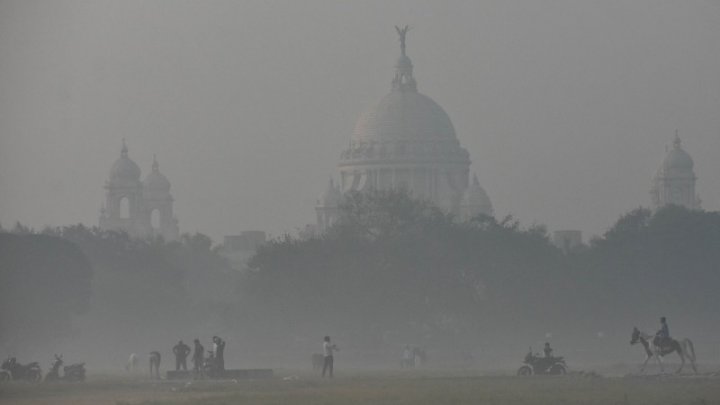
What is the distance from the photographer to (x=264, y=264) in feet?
486

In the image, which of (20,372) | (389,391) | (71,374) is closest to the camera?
(389,391)

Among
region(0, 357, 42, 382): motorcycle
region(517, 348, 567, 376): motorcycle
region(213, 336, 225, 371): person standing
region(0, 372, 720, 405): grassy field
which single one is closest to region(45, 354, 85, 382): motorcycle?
region(0, 357, 42, 382): motorcycle

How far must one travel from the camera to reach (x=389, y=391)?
7106 centimetres

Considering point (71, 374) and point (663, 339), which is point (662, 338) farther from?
point (71, 374)

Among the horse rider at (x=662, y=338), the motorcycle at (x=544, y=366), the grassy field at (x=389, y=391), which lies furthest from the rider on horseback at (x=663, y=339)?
the motorcycle at (x=544, y=366)

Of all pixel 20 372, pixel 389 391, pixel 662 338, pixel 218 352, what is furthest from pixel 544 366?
pixel 20 372

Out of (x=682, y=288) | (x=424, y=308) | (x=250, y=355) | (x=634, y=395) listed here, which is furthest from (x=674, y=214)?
(x=634, y=395)

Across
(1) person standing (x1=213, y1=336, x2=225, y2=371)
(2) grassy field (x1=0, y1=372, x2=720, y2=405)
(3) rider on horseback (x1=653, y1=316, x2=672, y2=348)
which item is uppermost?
(1) person standing (x1=213, y1=336, x2=225, y2=371)

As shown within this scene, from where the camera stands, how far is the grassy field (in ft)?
218

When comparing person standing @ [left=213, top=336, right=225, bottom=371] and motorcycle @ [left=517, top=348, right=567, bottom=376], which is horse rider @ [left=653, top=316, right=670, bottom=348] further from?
person standing @ [left=213, top=336, right=225, bottom=371]

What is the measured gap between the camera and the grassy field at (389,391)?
66.4m

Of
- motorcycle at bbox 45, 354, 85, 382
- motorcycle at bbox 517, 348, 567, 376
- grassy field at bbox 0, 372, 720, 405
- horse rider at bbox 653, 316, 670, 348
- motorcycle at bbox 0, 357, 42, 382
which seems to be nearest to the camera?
grassy field at bbox 0, 372, 720, 405

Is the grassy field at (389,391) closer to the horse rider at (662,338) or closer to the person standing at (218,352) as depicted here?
the horse rider at (662,338)

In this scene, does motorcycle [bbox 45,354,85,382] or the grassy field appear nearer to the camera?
the grassy field
